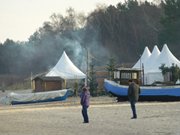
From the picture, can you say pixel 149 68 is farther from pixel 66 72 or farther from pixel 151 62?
pixel 66 72

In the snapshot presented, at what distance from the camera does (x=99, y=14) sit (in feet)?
344

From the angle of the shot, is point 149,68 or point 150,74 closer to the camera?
point 150,74

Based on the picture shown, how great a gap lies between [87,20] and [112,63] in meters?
56.6

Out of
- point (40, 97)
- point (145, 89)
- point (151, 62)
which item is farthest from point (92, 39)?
point (145, 89)

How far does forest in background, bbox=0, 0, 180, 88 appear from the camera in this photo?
97.2 meters

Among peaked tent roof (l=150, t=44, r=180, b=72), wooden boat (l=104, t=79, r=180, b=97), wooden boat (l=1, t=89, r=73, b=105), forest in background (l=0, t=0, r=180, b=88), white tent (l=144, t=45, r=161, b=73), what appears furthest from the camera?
forest in background (l=0, t=0, r=180, b=88)

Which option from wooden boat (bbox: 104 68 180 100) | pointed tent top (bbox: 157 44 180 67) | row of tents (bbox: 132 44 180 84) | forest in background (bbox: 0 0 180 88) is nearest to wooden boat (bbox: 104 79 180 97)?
wooden boat (bbox: 104 68 180 100)

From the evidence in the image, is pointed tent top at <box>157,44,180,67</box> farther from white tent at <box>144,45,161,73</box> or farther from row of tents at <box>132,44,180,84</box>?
white tent at <box>144,45,161,73</box>

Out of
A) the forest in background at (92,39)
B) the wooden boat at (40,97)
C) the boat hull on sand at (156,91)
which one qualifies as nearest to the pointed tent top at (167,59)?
the wooden boat at (40,97)

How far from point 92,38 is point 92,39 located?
0.21m

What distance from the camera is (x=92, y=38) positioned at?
105 m

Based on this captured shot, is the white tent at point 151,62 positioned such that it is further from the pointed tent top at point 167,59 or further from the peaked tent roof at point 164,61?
the pointed tent top at point 167,59

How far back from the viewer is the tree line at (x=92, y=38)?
97438mm

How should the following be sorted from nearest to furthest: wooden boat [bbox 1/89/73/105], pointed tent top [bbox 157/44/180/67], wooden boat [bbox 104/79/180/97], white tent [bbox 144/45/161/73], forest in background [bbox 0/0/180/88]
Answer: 1. wooden boat [bbox 104/79/180/97]
2. wooden boat [bbox 1/89/73/105]
3. pointed tent top [bbox 157/44/180/67]
4. white tent [bbox 144/45/161/73]
5. forest in background [bbox 0/0/180/88]
